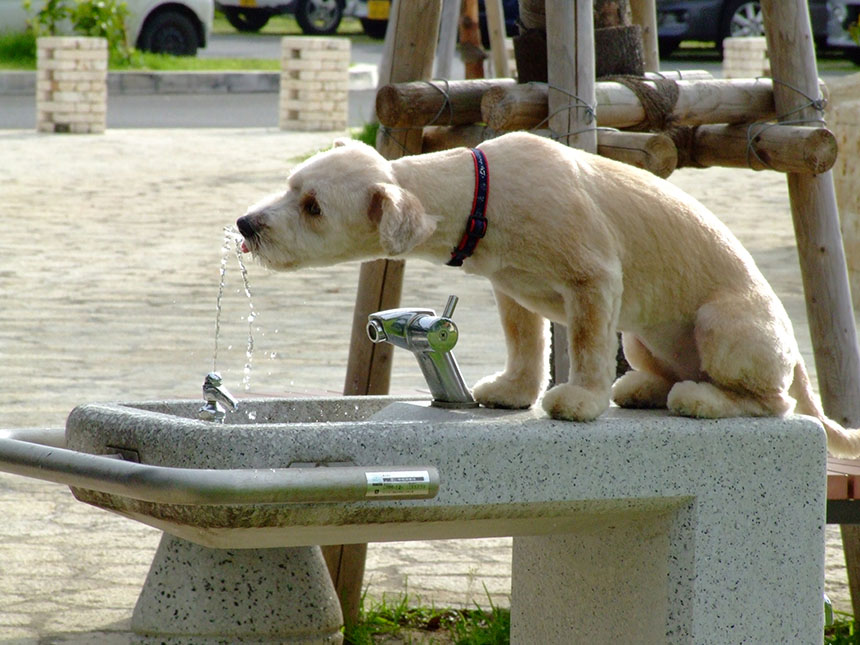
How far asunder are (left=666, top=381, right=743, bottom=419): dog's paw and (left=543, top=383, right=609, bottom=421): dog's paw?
0.15 metres

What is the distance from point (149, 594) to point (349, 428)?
83 centimetres

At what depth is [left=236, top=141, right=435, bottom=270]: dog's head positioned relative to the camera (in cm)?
205

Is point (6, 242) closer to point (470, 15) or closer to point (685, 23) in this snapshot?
point (470, 15)

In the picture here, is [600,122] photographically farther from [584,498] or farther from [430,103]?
[584,498]

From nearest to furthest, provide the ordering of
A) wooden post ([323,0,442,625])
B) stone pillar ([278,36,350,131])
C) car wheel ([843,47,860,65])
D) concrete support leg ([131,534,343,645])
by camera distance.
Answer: concrete support leg ([131,534,343,645]) → wooden post ([323,0,442,625]) → stone pillar ([278,36,350,131]) → car wheel ([843,47,860,65])

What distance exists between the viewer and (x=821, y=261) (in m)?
3.16

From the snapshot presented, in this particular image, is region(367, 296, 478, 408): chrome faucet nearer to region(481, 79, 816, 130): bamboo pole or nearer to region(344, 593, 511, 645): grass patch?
region(481, 79, 816, 130): bamboo pole

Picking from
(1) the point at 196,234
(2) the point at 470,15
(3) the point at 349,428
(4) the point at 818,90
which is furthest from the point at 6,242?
(3) the point at 349,428

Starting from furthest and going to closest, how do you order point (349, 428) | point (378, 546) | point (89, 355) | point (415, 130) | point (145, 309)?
1. point (145, 309)
2. point (89, 355)
3. point (378, 546)
4. point (415, 130)
5. point (349, 428)

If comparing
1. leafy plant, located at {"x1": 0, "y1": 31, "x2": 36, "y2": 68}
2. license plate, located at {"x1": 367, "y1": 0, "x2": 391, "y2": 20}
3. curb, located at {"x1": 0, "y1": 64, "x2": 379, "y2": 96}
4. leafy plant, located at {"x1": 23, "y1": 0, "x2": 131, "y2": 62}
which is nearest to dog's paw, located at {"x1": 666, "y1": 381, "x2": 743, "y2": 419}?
curb, located at {"x1": 0, "y1": 64, "x2": 379, "y2": 96}

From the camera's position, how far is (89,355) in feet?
20.7

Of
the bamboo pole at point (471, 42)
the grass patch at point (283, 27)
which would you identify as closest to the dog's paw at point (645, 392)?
the bamboo pole at point (471, 42)

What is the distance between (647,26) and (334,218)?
7.45 feet

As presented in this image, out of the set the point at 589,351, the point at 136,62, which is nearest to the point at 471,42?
the point at 589,351
